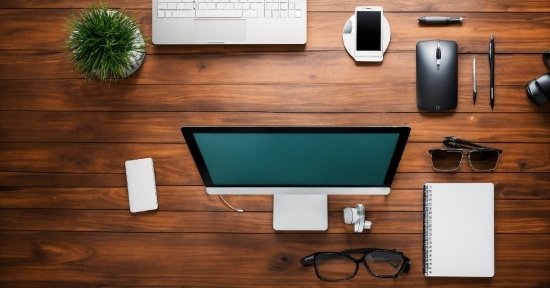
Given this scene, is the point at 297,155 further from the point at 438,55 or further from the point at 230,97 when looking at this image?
the point at 438,55

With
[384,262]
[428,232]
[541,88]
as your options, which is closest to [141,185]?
[384,262]

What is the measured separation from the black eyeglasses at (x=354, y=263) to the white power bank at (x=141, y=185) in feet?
1.55

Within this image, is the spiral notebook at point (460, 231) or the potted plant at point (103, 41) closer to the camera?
the potted plant at point (103, 41)

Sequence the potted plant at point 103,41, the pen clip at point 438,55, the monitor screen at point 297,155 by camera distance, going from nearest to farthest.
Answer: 1. the monitor screen at point 297,155
2. the potted plant at point 103,41
3. the pen clip at point 438,55

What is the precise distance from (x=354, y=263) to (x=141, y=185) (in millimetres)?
648

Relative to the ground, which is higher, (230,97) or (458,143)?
(230,97)

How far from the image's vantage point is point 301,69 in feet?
4.67

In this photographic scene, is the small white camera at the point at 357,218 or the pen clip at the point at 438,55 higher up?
the pen clip at the point at 438,55

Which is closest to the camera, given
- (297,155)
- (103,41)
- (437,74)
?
(297,155)

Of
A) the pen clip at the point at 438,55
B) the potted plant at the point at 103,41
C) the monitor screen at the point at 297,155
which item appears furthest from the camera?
the pen clip at the point at 438,55

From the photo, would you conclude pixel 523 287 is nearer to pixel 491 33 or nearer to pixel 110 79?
pixel 491 33

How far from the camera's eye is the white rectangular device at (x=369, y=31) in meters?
1.39

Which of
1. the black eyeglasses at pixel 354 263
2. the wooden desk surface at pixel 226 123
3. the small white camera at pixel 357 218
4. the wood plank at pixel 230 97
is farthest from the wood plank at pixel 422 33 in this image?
the black eyeglasses at pixel 354 263

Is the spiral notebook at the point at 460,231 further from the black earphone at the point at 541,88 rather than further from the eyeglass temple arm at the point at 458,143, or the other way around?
the black earphone at the point at 541,88
